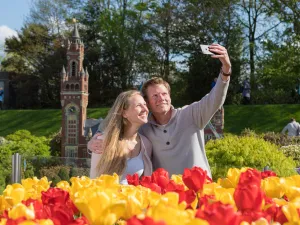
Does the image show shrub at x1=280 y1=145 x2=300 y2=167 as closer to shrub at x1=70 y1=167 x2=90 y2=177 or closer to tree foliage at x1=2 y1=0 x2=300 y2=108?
shrub at x1=70 y1=167 x2=90 y2=177

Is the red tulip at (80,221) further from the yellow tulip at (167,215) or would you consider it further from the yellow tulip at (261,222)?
the yellow tulip at (261,222)

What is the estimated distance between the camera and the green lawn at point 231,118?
85.8ft

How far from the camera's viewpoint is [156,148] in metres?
4.06

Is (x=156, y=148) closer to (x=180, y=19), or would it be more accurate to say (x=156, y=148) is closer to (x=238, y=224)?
(x=238, y=224)

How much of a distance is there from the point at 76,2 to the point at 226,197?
3714cm

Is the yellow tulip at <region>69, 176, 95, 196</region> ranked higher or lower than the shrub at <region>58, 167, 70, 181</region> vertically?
higher

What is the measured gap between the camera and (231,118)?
1078 inches

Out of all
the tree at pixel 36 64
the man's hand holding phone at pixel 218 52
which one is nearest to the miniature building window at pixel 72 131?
the tree at pixel 36 64

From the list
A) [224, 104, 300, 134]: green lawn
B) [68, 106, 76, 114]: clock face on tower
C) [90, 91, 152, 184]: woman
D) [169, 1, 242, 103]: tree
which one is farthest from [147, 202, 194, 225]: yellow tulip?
[169, 1, 242, 103]: tree

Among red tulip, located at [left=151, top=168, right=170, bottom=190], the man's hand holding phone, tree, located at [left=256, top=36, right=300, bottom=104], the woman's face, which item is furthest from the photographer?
tree, located at [left=256, top=36, right=300, bottom=104]

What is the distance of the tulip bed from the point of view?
4.21 feet

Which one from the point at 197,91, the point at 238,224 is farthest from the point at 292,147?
the point at 197,91

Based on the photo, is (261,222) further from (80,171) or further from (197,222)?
(80,171)

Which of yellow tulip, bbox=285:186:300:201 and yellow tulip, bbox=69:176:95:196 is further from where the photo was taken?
yellow tulip, bbox=69:176:95:196
